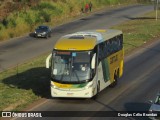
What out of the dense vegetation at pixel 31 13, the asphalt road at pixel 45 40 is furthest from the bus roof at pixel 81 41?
the dense vegetation at pixel 31 13

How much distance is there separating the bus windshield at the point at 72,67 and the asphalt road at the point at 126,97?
4.69ft

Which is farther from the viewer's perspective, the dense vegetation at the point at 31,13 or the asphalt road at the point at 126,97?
the dense vegetation at the point at 31,13

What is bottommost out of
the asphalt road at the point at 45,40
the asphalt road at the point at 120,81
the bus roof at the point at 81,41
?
the asphalt road at the point at 45,40

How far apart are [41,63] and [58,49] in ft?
42.5

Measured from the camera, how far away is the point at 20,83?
96.7ft

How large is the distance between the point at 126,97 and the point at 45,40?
34254 millimetres

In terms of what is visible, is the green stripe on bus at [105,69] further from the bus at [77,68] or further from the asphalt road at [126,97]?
the asphalt road at [126,97]

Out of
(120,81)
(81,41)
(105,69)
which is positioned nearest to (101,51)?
(105,69)

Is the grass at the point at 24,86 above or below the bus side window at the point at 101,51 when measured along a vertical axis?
below

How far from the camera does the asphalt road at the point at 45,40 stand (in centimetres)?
4606

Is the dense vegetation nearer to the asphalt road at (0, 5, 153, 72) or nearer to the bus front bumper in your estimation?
the asphalt road at (0, 5, 153, 72)

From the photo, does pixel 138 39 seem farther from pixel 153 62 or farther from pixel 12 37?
pixel 12 37

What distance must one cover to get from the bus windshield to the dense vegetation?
3825cm

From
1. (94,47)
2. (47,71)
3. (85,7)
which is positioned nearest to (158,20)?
(85,7)
